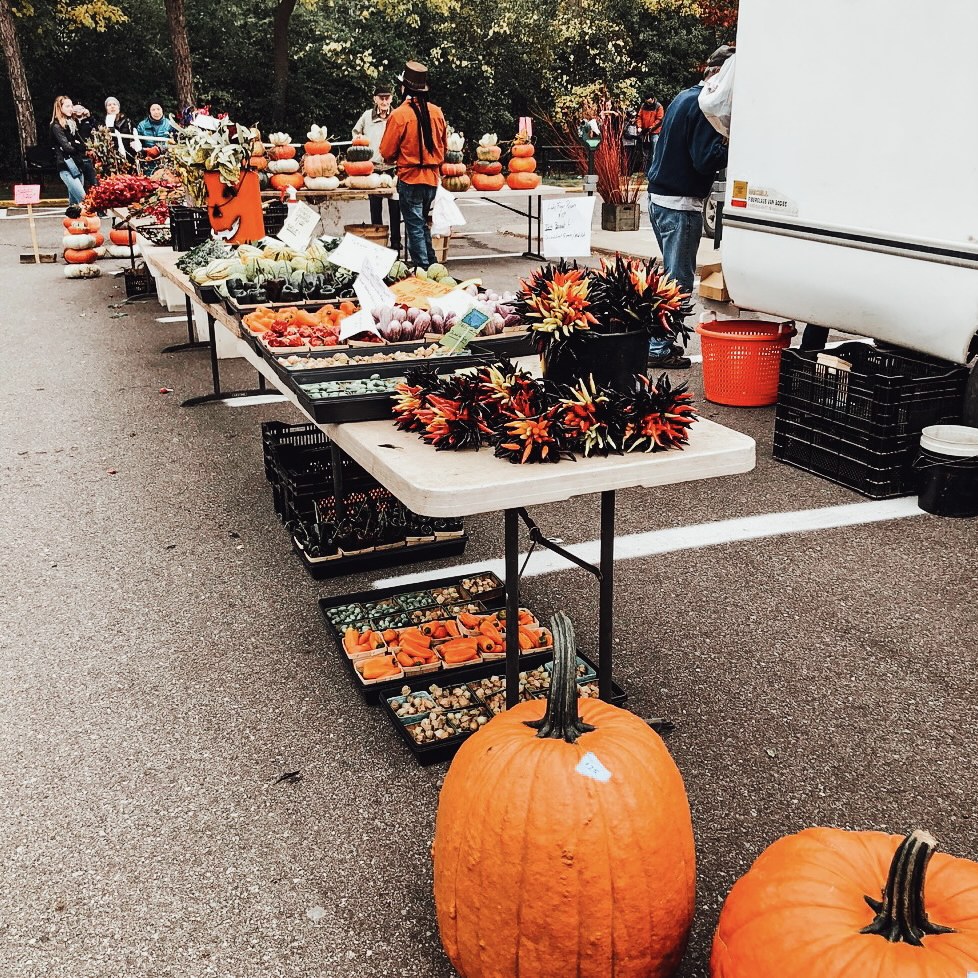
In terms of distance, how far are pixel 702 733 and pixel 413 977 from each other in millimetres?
1314

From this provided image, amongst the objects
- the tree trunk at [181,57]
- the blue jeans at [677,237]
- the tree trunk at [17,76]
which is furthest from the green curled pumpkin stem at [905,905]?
the tree trunk at [17,76]

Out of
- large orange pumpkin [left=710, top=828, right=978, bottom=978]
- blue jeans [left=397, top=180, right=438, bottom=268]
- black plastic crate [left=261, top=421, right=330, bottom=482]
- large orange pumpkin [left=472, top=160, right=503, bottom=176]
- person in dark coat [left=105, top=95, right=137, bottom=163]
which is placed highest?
person in dark coat [left=105, top=95, right=137, bottom=163]

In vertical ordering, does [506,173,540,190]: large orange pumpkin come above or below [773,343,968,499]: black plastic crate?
above

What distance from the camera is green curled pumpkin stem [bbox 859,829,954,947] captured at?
172 cm

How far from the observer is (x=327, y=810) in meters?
2.92

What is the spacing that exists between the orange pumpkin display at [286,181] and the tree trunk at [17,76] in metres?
14.8

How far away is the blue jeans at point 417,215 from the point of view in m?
11.1

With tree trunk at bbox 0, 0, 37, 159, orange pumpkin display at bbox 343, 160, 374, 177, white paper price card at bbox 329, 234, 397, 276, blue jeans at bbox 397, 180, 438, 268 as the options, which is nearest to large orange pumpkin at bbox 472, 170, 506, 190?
orange pumpkin display at bbox 343, 160, 374, 177

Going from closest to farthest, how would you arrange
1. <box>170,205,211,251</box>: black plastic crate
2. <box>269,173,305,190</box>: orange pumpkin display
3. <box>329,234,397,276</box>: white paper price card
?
1. <box>329,234,397,276</box>: white paper price card
2. <box>170,205,211,251</box>: black plastic crate
3. <box>269,173,305,190</box>: orange pumpkin display

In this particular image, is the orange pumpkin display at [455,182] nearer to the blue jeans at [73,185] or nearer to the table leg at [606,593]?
the blue jeans at [73,185]

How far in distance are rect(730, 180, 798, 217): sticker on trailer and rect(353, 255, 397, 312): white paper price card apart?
2.50 metres

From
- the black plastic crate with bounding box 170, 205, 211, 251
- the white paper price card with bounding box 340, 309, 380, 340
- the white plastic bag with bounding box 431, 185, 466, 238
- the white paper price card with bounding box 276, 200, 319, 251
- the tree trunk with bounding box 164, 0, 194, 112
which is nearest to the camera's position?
the white paper price card with bounding box 340, 309, 380, 340

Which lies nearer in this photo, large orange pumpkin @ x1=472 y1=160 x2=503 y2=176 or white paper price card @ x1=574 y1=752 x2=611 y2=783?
white paper price card @ x1=574 y1=752 x2=611 y2=783

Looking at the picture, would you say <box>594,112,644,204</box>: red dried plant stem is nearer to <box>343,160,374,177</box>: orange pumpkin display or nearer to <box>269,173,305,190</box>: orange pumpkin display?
<box>343,160,374,177</box>: orange pumpkin display
